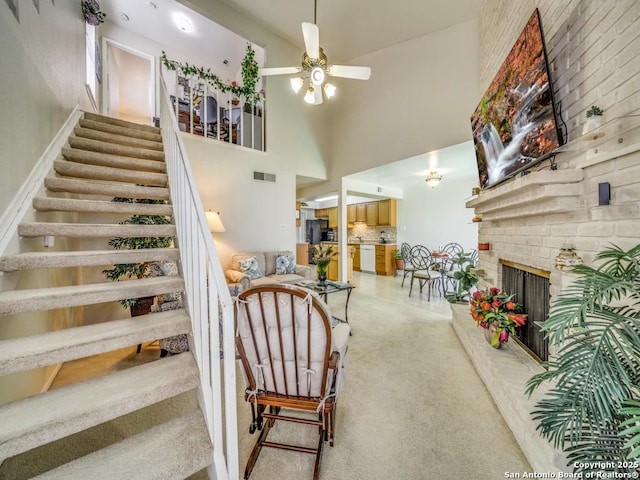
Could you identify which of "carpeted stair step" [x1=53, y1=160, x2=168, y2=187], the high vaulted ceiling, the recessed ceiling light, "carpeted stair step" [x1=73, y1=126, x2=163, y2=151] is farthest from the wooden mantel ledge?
the recessed ceiling light

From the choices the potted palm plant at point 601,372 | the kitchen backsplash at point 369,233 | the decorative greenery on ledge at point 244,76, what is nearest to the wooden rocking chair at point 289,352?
the potted palm plant at point 601,372

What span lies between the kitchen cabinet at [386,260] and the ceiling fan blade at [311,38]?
5060mm

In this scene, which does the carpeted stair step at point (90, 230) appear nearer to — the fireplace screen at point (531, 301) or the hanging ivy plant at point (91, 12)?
the fireplace screen at point (531, 301)

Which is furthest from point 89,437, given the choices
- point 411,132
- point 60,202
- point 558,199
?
point 411,132

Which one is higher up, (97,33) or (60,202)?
(97,33)

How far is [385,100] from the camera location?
13.8ft

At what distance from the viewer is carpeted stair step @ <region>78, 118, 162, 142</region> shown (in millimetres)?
2902

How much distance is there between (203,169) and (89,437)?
3491 mm

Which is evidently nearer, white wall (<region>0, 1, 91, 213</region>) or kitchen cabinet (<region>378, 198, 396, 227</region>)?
white wall (<region>0, 1, 91, 213</region>)

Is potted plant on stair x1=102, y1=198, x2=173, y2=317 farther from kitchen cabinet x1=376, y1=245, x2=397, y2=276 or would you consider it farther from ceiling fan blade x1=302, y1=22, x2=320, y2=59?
kitchen cabinet x1=376, y1=245, x2=397, y2=276

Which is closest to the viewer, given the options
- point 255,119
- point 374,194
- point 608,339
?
point 608,339

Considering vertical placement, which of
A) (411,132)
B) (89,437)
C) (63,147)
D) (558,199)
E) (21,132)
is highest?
(411,132)

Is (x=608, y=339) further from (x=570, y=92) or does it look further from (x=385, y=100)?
(x=385, y=100)

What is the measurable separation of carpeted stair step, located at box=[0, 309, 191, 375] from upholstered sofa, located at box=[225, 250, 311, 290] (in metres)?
2.09
